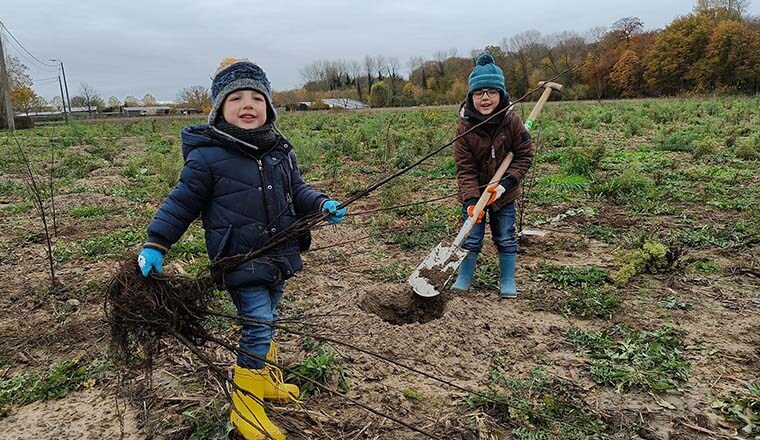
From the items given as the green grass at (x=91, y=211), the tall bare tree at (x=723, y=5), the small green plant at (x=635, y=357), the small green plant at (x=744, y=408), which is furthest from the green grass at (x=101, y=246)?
the tall bare tree at (x=723, y=5)

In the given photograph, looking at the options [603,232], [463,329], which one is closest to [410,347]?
[463,329]

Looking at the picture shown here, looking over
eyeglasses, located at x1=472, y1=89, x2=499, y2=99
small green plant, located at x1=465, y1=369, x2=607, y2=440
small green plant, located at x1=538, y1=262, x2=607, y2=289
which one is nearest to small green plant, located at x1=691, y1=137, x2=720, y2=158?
small green plant, located at x1=538, y1=262, x2=607, y2=289

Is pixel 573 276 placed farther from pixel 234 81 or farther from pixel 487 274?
pixel 234 81

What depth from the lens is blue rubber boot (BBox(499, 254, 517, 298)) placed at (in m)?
3.88

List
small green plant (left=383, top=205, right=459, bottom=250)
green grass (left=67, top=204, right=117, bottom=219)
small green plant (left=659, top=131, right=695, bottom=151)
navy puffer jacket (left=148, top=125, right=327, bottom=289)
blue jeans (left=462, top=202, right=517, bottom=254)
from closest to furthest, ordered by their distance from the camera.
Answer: navy puffer jacket (left=148, top=125, right=327, bottom=289) → blue jeans (left=462, top=202, right=517, bottom=254) → small green plant (left=383, top=205, right=459, bottom=250) → green grass (left=67, top=204, right=117, bottom=219) → small green plant (left=659, top=131, right=695, bottom=151)

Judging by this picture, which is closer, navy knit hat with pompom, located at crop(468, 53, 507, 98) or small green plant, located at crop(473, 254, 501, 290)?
navy knit hat with pompom, located at crop(468, 53, 507, 98)

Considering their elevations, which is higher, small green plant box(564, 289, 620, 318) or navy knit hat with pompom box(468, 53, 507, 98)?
navy knit hat with pompom box(468, 53, 507, 98)

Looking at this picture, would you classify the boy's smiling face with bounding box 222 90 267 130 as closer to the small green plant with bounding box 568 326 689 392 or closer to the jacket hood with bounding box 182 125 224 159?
the jacket hood with bounding box 182 125 224 159

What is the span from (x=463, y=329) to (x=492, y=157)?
1316 mm

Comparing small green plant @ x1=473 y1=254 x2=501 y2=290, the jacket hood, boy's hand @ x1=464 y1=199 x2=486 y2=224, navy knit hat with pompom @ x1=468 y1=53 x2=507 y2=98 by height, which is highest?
navy knit hat with pompom @ x1=468 y1=53 x2=507 y2=98

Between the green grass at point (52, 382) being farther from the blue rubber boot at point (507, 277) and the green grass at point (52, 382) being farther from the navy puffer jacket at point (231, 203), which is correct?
the blue rubber boot at point (507, 277)

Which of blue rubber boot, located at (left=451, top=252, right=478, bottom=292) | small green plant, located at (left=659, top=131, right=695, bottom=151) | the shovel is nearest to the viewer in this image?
the shovel

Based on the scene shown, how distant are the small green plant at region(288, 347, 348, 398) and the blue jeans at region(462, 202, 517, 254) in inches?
61.2

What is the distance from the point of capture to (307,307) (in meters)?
3.77
